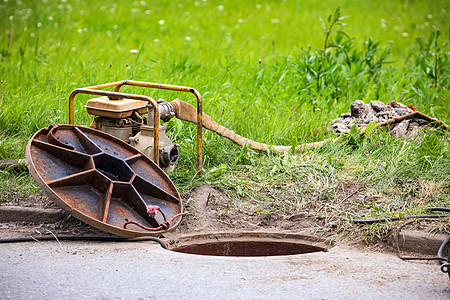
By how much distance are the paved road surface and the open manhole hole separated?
12.6 inches

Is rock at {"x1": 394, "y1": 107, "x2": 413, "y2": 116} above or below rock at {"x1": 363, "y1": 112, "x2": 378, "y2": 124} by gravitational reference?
above

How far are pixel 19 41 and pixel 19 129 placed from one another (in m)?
3.40

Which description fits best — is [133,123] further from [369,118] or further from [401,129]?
[401,129]

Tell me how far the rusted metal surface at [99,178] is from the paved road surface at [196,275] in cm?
23

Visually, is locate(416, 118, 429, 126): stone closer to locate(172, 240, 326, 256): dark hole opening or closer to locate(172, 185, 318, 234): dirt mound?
locate(172, 185, 318, 234): dirt mound

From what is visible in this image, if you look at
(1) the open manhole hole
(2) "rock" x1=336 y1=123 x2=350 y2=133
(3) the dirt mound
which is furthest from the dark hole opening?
(2) "rock" x1=336 y1=123 x2=350 y2=133

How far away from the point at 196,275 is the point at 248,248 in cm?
92

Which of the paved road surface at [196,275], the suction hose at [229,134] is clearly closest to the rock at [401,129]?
the suction hose at [229,134]

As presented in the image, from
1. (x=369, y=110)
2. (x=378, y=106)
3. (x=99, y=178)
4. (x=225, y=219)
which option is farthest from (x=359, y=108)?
(x=99, y=178)

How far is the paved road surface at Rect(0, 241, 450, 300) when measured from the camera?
2.69 metres

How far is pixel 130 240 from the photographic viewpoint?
3457mm

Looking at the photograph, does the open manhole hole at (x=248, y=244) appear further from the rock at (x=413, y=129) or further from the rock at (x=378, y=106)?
the rock at (x=378, y=106)

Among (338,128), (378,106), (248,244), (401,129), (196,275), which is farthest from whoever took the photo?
(378,106)

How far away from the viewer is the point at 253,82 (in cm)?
658
